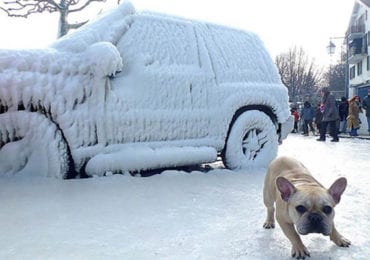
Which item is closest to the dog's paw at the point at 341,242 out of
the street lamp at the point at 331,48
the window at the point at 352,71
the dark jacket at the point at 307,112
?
the dark jacket at the point at 307,112

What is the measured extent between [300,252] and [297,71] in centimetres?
5749

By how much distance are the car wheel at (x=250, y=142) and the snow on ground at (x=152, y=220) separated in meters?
0.56

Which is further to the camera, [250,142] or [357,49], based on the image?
[357,49]

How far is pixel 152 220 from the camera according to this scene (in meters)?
3.15

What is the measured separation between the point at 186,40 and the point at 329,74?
2364 inches

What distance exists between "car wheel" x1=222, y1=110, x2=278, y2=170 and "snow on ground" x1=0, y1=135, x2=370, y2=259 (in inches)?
21.9

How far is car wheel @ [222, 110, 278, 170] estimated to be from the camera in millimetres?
5336

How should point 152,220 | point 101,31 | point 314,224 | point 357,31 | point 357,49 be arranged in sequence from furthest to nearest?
point 357,31 → point 357,49 → point 101,31 → point 152,220 → point 314,224

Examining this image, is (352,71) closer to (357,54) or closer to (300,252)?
(357,54)

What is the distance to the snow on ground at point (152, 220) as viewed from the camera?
2.52 m

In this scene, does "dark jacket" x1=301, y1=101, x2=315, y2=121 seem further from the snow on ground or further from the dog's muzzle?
the dog's muzzle

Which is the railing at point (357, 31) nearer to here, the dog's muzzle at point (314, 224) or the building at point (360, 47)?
the building at point (360, 47)

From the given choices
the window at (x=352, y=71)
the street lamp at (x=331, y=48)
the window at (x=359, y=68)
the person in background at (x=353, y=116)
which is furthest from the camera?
the window at (x=352, y=71)

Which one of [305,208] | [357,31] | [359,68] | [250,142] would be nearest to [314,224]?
[305,208]
